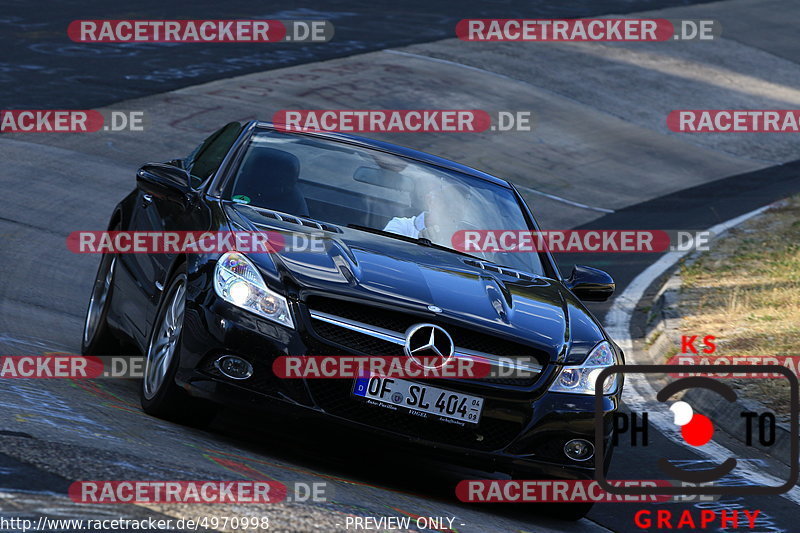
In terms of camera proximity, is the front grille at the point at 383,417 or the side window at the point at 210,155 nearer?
the front grille at the point at 383,417

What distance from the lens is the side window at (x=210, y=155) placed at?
718 centimetres

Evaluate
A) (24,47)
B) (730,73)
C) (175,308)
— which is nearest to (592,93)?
(730,73)

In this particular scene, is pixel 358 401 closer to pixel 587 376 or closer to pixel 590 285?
pixel 587 376

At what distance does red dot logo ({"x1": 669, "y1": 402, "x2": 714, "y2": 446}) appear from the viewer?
7.82m

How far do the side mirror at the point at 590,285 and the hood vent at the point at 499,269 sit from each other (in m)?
0.46

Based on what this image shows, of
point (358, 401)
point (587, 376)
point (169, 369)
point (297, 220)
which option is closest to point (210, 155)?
point (297, 220)

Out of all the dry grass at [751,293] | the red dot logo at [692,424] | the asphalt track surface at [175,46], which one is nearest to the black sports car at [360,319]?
the red dot logo at [692,424]

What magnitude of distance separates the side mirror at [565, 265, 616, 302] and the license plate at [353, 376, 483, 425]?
1.81 metres

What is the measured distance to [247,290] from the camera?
5633mm

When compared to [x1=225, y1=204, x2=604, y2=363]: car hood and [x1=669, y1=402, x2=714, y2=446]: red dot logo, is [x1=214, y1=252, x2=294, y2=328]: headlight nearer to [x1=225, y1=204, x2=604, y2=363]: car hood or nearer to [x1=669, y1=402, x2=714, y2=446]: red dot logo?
[x1=225, y1=204, x2=604, y2=363]: car hood

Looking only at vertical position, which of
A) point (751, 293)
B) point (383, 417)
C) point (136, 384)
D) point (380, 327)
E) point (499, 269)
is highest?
point (380, 327)

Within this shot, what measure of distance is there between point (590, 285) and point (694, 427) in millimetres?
1531

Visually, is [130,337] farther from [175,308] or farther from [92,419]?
[92,419]

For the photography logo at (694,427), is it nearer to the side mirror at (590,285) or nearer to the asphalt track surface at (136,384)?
the asphalt track surface at (136,384)
